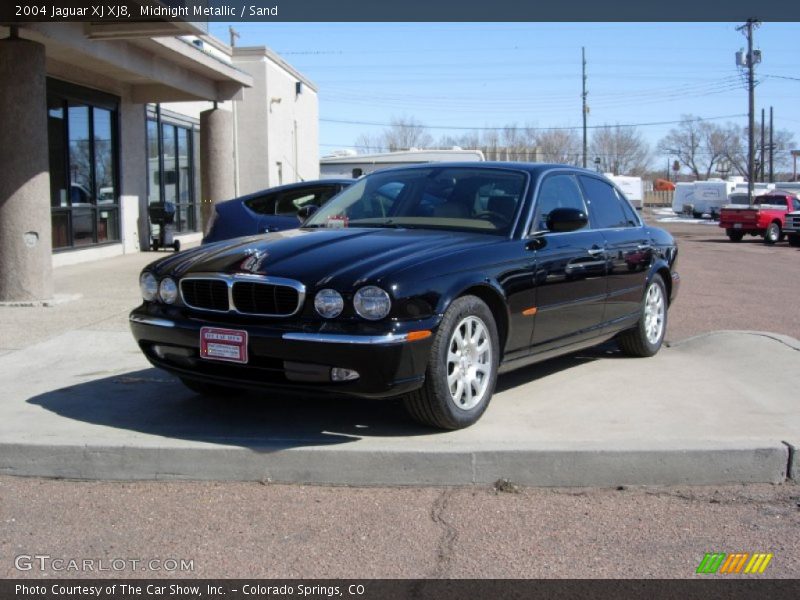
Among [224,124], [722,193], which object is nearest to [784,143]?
[722,193]

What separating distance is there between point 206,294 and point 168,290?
0.32 metres

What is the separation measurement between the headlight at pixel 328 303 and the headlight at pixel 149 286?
1.26 metres

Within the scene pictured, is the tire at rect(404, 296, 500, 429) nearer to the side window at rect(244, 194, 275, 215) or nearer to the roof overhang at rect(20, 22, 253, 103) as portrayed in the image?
the side window at rect(244, 194, 275, 215)

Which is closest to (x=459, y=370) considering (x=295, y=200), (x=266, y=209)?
(x=266, y=209)

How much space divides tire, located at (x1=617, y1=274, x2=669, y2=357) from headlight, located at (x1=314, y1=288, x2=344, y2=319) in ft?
11.3

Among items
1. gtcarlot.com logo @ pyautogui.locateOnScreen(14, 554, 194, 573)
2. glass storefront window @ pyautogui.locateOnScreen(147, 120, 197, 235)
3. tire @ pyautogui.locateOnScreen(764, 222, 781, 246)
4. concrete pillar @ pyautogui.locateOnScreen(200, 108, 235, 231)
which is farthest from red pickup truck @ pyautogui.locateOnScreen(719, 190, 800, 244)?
gtcarlot.com logo @ pyautogui.locateOnScreen(14, 554, 194, 573)

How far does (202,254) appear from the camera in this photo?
18.3 feet

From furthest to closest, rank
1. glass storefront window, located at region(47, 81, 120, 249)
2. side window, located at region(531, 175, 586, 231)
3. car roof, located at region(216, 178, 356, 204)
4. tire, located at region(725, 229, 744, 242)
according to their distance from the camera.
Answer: tire, located at region(725, 229, 744, 242), glass storefront window, located at region(47, 81, 120, 249), car roof, located at region(216, 178, 356, 204), side window, located at region(531, 175, 586, 231)

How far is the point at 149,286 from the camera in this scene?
5.55 meters

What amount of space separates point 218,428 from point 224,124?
45.2 ft

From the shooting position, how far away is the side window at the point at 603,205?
7.02 m

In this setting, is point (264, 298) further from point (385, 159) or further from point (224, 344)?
point (385, 159)

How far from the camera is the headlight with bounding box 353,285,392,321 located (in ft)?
15.6
